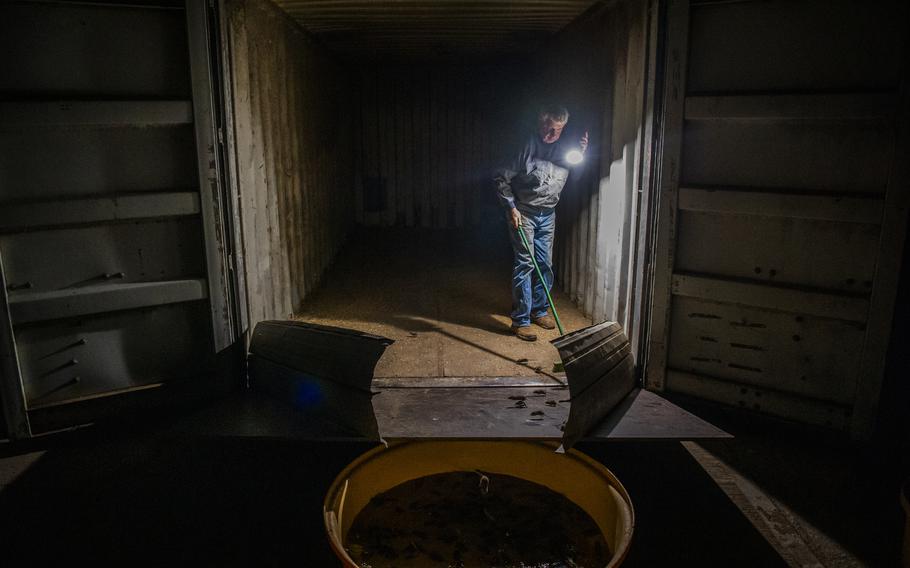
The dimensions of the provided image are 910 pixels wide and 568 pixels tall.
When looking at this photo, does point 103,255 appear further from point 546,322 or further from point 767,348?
point 767,348

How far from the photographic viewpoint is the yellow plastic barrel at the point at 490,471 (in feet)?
9.95

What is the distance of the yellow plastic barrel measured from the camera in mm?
3033

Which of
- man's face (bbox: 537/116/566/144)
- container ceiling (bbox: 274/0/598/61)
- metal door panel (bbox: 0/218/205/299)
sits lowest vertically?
metal door panel (bbox: 0/218/205/299)

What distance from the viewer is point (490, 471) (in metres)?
3.68

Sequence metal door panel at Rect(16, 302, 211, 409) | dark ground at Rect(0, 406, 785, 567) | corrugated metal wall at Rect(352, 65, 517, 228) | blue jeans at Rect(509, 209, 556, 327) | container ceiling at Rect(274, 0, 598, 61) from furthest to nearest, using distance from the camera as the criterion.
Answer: corrugated metal wall at Rect(352, 65, 517, 228) → blue jeans at Rect(509, 209, 556, 327) → container ceiling at Rect(274, 0, 598, 61) → metal door panel at Rect(16, 302, 211, 409) → dark ground at Rect(0, 406, 785, 567)

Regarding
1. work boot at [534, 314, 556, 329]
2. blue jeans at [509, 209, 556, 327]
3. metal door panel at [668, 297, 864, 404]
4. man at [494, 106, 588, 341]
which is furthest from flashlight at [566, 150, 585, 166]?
metal door panel at [668, 297, 864, 404]

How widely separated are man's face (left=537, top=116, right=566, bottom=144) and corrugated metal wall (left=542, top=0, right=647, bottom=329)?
1.03ft

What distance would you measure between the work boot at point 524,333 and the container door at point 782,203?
1.53 meters

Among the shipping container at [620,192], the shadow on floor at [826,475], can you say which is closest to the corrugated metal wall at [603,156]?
the shipping container at [620,192]

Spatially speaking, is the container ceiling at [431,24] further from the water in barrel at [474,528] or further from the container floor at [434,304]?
the water in barrel at [474,528]

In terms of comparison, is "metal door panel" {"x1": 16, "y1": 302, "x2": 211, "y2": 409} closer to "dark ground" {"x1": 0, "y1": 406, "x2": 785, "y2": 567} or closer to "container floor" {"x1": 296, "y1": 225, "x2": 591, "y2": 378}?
"dark ground" {"x1": 0, "y1": 406, "x2": 785, "y2": 567}

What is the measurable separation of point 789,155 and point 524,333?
277 centimetres

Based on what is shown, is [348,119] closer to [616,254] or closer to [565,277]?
[565,277]

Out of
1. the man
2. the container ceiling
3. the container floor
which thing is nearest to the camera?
the container floor
